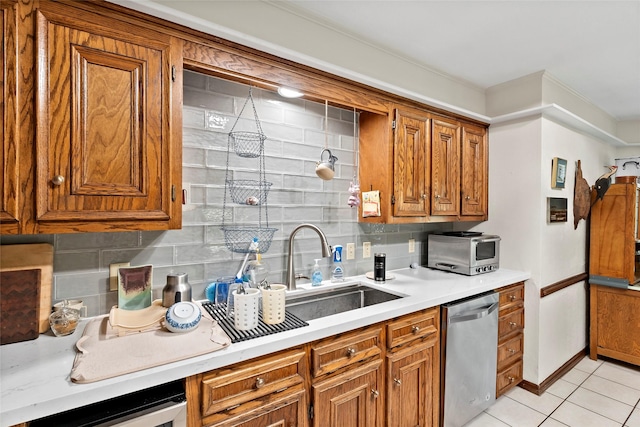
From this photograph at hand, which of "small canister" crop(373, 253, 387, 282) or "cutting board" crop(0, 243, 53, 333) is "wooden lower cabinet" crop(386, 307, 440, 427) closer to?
"small canister" crop(373, 253, 387, 282)

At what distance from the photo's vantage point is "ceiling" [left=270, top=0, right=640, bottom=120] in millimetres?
1677

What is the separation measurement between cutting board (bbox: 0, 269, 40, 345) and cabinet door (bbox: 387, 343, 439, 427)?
1564 millimetres

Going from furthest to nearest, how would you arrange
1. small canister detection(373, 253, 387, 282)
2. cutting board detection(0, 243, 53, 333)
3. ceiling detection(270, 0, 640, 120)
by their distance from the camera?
small canister detection(373, 253, 387, 282)
ceiling detection(270, 0, 640, 120)
cutting board detection(0, 243, 53, 333)

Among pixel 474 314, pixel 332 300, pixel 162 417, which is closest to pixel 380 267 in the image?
pixel 332 300

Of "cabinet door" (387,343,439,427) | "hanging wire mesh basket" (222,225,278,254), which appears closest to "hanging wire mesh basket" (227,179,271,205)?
"hanging wire mesh basket" (222,225,278,254)

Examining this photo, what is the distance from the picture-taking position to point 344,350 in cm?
151

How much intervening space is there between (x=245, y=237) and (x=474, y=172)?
1983mm

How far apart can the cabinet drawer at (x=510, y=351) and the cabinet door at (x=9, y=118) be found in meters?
2.78

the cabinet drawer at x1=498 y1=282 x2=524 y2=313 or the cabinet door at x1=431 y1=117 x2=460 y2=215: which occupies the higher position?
the cabinet door at x1=431 y1=117 x2=460 y2=215

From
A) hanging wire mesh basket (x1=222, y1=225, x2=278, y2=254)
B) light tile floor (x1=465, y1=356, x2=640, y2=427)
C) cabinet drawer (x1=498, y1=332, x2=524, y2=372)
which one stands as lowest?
light tile floor (x1=465, y1=356, x2=640, y2=427)

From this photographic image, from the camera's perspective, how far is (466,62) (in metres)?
2.32

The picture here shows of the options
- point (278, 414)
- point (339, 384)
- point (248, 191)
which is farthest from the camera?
point (248, 191)

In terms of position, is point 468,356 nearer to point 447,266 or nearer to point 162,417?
point 447,266

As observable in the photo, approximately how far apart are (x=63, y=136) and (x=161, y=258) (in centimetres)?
69
